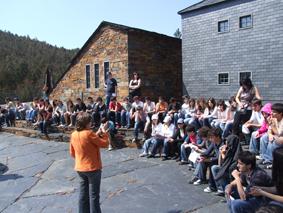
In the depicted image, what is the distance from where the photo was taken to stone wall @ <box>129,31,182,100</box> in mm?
17406

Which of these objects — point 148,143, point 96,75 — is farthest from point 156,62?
point 148,143

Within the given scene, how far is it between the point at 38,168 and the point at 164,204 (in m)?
5.03

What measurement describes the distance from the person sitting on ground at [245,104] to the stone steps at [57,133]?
3.58 meters

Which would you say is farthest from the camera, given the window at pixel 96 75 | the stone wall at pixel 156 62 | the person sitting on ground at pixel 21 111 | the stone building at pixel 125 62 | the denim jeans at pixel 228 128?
the window at pixel 96 75

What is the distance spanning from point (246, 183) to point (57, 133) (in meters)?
11.1

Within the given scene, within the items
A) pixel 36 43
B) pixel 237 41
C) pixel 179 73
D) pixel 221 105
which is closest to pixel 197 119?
pixel 221 105

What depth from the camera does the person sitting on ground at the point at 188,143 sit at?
8.15 meters

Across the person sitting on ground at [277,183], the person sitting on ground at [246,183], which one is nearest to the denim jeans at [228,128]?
the person sitting on ground at [246,183]

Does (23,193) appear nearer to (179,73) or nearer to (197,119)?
(197,119)

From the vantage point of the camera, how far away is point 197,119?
32.9 feet

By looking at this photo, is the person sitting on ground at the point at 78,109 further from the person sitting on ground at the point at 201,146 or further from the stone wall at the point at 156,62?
the person sitting on ground at the point at 201,146

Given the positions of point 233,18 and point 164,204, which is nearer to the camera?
point 164,204

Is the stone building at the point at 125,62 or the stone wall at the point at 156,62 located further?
the stone wall at the point at 156,62

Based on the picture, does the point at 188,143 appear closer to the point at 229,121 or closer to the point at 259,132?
the point at 229,121
